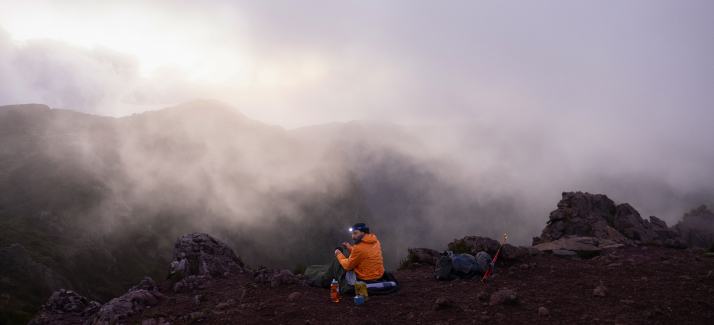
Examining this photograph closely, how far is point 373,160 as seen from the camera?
112m

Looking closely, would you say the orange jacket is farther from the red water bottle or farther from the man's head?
the red water bottle

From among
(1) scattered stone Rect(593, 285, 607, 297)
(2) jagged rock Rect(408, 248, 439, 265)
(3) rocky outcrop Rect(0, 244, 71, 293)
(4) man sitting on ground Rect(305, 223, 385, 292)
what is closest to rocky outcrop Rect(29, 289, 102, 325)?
(4) man sitting on ground Rect(305, 223, 385, 292)

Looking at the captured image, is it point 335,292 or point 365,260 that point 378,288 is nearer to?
point 365,260

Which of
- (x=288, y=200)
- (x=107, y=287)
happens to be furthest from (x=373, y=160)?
(x=107, y=287)

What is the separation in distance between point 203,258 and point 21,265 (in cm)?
2409

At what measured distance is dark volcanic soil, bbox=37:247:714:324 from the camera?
5094 mm

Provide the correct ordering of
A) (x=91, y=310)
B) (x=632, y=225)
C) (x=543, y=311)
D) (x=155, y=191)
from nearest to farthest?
(x=543, y=311) < (x=91, y=310) < (x=632, y=225) < (x=155, y=191)

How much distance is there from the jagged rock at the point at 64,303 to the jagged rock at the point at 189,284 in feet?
7.09

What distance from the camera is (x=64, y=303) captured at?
323 inches

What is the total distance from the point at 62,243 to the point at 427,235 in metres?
83.8

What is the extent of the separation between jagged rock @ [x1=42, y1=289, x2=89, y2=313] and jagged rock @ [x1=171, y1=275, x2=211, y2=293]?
2161mm

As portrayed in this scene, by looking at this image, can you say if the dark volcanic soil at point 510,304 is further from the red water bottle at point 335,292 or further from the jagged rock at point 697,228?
the jagged rock at point 697,228

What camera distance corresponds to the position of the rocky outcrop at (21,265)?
75.0ft

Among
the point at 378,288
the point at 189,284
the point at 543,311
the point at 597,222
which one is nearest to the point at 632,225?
the point at 597,222
